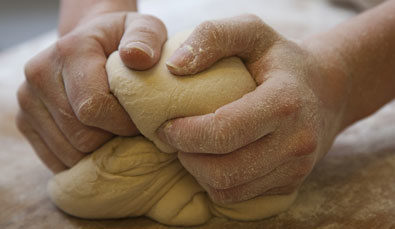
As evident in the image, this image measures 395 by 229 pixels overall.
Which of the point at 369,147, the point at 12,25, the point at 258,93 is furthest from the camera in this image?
the point at 12,25

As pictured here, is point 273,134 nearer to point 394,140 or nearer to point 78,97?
point 78,97

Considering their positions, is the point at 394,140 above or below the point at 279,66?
below

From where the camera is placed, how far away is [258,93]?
3.22 feet

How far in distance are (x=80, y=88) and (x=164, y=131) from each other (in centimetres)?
26

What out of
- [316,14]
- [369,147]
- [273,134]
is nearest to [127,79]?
[273,134]

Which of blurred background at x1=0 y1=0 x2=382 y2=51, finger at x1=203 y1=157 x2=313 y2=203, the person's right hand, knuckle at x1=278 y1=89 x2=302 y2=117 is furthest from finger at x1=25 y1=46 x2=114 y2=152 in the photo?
blurred background at x1=0 y1=0 x2=382 y2=51

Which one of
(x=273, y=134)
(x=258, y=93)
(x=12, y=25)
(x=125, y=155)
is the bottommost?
(x=12, y=25)

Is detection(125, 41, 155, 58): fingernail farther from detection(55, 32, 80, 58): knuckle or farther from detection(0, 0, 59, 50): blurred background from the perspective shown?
detection(0, 0, 59, 50): blurred background

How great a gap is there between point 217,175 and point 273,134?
0.58 feet

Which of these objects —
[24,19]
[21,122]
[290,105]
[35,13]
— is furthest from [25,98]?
[35,13]

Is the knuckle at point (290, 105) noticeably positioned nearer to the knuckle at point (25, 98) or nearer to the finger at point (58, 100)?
the finger at point (58, 100)

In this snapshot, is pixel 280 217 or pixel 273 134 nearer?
pixel 273 134

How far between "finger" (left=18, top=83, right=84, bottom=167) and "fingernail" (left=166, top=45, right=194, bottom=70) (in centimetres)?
45

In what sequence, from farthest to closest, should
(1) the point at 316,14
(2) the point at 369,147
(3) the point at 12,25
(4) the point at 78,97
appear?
1. (3) the point at 12,25
2. (1) the point at 316,14
3. (2) the point at 369,147
4. (4) the point at 78,97
